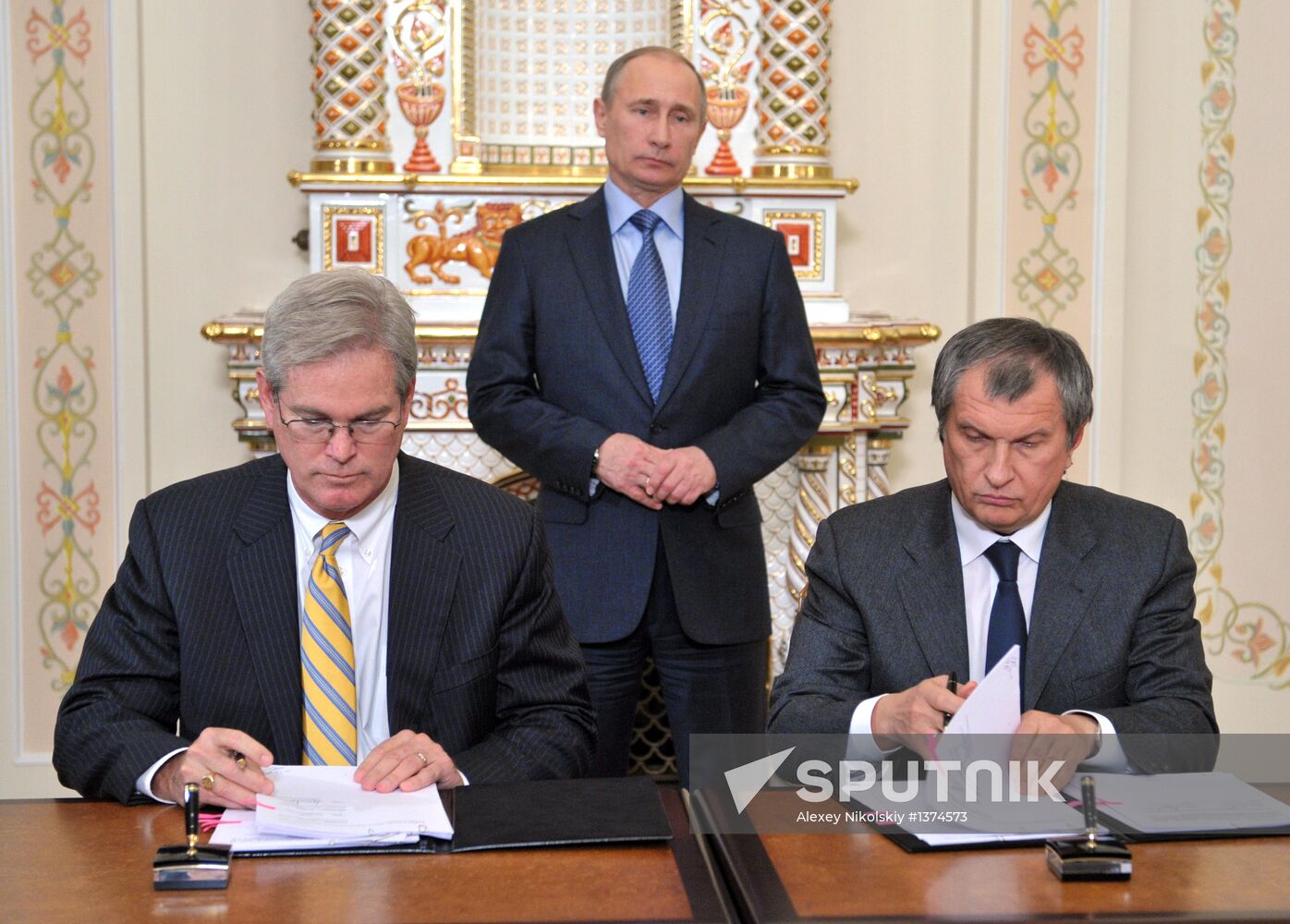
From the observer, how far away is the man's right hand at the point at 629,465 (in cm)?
305

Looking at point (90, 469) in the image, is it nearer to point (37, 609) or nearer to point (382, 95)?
point (37, 609)

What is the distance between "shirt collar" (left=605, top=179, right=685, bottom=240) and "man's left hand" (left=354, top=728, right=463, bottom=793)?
172 centimetres

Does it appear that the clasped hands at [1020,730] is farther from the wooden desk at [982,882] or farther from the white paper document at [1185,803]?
the wooden desk at [982,882]

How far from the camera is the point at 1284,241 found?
178 inches

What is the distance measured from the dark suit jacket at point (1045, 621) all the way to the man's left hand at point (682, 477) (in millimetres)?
693

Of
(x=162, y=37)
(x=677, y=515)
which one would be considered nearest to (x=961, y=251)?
(x=677, y=515)

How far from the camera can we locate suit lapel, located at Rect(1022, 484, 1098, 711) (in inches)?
88.9

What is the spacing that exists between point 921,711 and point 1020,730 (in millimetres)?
131

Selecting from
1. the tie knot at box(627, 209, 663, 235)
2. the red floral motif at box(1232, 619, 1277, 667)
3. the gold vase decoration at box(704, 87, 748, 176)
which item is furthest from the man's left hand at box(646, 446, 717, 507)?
the red floral motif at box(1232, 619, 1277, 667)

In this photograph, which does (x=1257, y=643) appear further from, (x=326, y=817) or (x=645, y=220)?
(x=326, y=817)

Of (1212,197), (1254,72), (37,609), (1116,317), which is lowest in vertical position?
(37,609)

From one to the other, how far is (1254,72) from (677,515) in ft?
8.58

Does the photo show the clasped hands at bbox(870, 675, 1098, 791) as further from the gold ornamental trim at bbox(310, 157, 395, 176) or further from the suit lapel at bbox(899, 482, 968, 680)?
the gold ornamental trim at bbox(310, 157, 395, 176)

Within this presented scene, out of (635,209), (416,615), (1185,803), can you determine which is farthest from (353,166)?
(1185,803)
